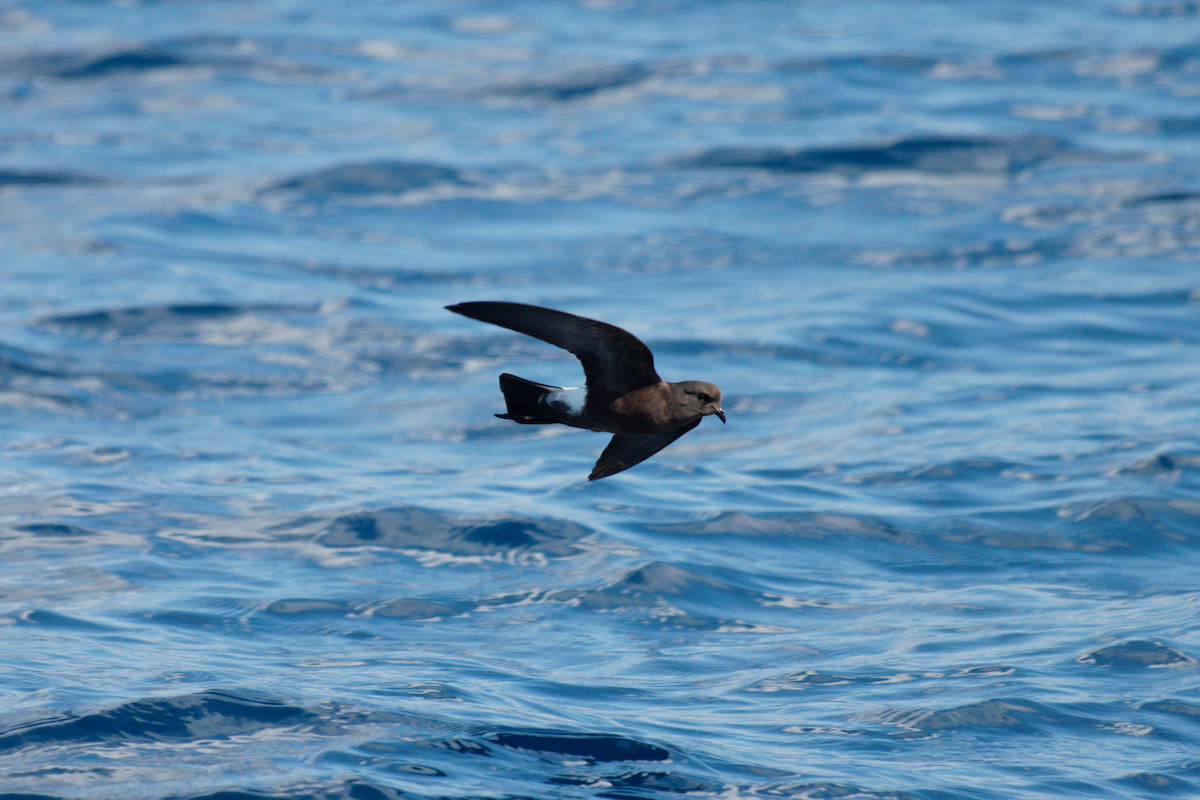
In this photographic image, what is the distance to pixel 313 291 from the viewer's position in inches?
679

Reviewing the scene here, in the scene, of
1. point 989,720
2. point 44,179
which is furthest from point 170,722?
point 44,179

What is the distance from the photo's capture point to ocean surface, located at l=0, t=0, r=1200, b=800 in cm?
831

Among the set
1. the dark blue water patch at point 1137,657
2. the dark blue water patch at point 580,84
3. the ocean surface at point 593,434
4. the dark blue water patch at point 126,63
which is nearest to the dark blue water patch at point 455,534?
the ocean surface at point 593,434

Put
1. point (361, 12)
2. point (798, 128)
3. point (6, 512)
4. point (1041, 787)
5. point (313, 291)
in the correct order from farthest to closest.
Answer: point (361, 12) < point (798, 128) < point (313, 291) < point (6, 512) < point (1041, 787)

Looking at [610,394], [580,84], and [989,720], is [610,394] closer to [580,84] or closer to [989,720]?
[989,720]

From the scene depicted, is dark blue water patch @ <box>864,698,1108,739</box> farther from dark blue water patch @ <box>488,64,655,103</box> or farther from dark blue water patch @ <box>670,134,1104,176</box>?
dark blue water patch @ <box>488,64,655,103</box>

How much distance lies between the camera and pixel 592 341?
6359 millimetres

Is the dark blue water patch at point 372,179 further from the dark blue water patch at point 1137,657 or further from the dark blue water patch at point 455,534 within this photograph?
the dark blue water patch at point 1137,657

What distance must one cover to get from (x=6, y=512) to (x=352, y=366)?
4748 millimetres

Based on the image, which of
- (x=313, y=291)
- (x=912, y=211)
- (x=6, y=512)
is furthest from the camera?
(x=912, y=211)

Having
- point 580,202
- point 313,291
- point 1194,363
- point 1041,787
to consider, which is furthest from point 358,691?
point 580,202

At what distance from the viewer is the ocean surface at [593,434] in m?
8.31

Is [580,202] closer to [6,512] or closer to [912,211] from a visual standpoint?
[912,211]

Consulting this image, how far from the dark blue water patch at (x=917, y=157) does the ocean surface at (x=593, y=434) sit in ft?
0.30
